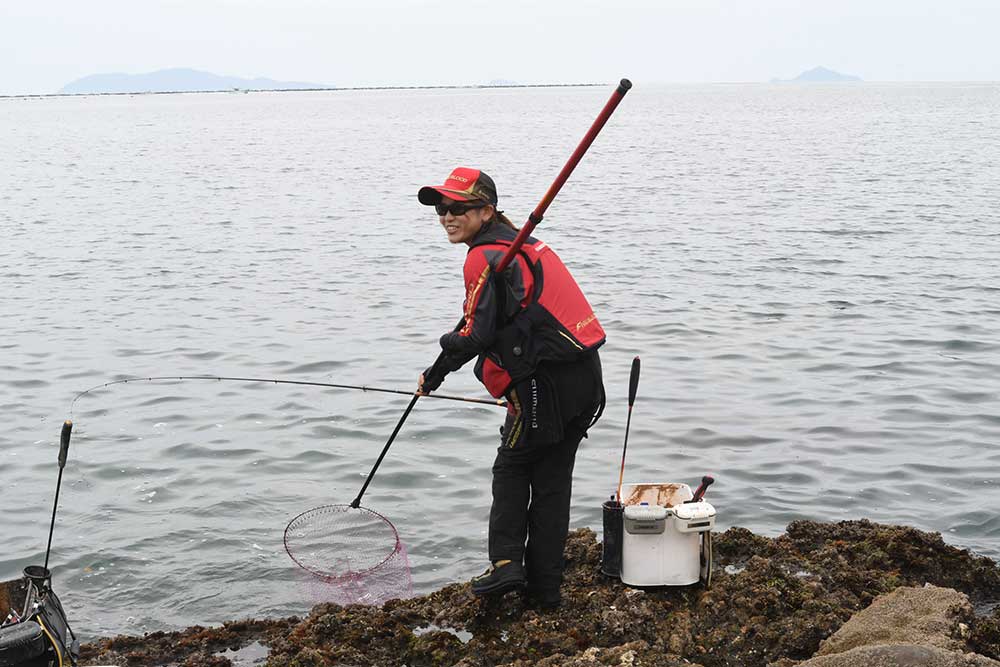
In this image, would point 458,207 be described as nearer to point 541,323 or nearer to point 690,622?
point 541,323

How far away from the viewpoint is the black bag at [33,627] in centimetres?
439

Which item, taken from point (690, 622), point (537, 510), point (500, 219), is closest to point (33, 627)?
point (537, 510)

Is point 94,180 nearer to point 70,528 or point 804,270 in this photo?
point 804,270

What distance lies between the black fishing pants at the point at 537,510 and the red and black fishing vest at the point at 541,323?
0.46 meters

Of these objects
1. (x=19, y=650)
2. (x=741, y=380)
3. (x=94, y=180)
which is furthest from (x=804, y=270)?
(x=94, y=180)

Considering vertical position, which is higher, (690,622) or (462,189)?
(462,189)

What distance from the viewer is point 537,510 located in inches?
217

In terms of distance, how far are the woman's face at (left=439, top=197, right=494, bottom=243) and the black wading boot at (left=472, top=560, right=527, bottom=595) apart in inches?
60.9

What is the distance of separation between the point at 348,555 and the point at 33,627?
7.67 feet

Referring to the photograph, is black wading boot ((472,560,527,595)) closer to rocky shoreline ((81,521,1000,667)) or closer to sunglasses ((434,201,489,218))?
rocky shoreline ((81,521,1000,667))

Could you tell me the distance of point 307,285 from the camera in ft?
58.2

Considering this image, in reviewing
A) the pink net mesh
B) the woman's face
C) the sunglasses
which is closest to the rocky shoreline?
the pink net mesh

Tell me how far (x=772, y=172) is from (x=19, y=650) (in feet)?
113

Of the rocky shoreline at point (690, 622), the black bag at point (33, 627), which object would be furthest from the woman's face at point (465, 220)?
the black bag at point (33, 627)
